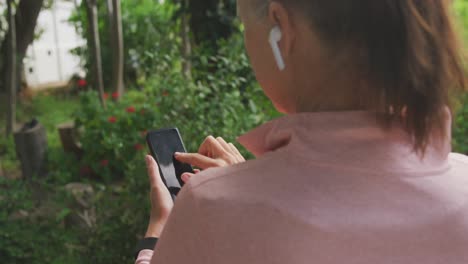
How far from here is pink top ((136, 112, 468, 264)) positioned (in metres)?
0.87

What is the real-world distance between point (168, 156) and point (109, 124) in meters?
4.50

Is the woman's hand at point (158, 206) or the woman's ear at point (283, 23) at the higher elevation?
the woman's ear at point (283, 23)

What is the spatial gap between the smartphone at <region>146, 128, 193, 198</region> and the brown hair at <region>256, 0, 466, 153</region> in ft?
1.62

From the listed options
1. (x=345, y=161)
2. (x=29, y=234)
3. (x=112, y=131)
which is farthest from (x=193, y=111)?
(x=345, y=161)

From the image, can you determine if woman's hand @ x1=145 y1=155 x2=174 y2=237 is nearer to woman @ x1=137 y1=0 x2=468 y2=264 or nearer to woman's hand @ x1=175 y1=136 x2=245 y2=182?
woman's hand @ x1=175 y1=136 x2=245 y2=182

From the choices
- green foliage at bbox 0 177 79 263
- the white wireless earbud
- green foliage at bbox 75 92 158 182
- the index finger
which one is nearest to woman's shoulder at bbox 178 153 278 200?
the white wireless earbud

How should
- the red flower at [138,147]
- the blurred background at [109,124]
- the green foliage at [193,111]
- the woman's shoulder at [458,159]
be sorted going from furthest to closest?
the red flower at [138,147], the green foliage at [193,111], the blurred background at [109,124], the woman's shoulder at [458,159]

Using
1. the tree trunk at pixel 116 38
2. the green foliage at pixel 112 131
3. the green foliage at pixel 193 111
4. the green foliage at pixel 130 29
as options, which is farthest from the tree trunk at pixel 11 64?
the green foliage at pixel 130 29

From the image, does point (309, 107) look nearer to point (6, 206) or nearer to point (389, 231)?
A: point (389, 231)

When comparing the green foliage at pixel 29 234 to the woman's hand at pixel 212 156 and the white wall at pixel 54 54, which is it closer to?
the woman's hand at pixel 212 156

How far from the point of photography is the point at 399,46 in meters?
0.87

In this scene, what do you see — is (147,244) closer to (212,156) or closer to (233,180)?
(212,156)

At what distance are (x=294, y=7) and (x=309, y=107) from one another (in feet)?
0.51

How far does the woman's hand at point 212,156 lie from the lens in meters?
1.21
